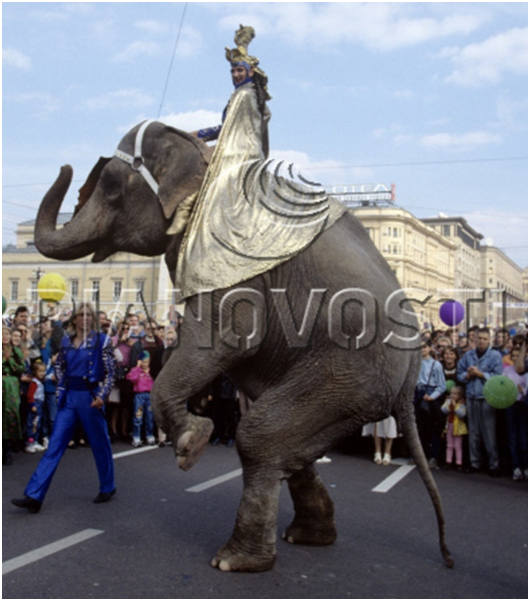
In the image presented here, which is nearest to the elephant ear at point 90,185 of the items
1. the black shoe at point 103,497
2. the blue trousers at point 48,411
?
the black shoe at point 103,497

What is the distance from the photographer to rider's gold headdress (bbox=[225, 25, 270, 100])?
3.69 metres

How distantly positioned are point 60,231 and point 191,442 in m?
1.53

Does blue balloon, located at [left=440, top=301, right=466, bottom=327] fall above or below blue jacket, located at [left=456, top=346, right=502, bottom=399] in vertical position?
above

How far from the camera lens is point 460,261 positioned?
96.0 meters

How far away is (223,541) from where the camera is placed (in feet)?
13.7

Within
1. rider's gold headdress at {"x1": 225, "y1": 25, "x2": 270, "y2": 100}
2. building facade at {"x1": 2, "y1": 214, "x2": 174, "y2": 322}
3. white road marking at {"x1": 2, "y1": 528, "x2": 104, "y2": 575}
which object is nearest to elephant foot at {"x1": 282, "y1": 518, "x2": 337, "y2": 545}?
white road marking at {"x1": 2, "y1": 528, "x2": 104, "y2": 575}

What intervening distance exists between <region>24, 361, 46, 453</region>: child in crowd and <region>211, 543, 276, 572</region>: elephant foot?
191 inches

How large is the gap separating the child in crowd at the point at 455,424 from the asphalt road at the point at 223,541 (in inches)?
37.6

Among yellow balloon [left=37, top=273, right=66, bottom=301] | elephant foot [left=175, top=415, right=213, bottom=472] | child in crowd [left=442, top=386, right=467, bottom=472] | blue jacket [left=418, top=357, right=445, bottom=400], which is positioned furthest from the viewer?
yellow balloon [left=37, top=273, right=66, bottom=301]

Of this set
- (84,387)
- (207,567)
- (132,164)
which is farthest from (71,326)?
(207,567)

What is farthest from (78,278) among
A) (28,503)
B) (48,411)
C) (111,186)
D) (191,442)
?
(191,442)

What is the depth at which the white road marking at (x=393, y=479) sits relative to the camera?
249 inches

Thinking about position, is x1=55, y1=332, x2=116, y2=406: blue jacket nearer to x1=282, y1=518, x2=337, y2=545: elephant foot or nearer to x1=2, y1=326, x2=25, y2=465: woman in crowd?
x1=2, y1=326, x2=25, y2=465: woman in crowd

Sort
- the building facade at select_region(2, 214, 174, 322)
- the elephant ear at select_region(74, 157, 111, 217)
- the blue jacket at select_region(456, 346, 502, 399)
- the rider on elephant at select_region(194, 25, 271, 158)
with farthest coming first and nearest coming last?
the building facade at select_region(2, 214, 174, 322), the blue jacket at select_region(456, 346, 502, 399), the elephant ear at select_region(74, 157, 111, 217), the rider on elephant at select_region(194, 25, 271, 158)
